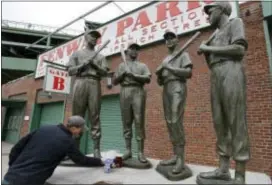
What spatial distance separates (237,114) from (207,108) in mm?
4064

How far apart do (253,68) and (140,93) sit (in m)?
3.52

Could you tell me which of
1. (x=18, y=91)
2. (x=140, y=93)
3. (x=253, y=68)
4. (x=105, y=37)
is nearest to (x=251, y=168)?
(x=253, y=68)

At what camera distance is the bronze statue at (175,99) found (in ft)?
11.9

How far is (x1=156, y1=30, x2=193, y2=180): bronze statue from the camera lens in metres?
3.63

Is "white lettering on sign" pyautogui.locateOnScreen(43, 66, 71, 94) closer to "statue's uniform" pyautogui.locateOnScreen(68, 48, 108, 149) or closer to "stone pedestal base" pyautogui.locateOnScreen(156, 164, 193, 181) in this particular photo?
Result: "statue's uniform" pyautogui.locateOnScreen(68, 48, 108, 149)

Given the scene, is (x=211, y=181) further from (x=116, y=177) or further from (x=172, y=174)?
(x=116, y=177)

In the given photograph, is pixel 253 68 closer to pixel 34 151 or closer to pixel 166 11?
pixel 166 11

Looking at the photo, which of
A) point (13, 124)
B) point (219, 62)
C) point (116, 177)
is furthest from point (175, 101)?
point (13, 124)

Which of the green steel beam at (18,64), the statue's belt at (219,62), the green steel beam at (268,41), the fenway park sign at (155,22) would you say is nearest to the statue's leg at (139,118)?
the statue's belt at (219,62)

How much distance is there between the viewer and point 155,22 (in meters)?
8.58

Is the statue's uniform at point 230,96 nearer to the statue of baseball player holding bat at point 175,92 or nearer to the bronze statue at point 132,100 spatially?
the statue of baseball player holding bat at point 175,92

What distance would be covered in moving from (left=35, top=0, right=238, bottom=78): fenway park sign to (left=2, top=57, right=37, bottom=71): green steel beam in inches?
389

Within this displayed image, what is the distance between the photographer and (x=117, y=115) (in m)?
9.47

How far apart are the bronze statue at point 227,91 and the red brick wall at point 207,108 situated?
339 cm
